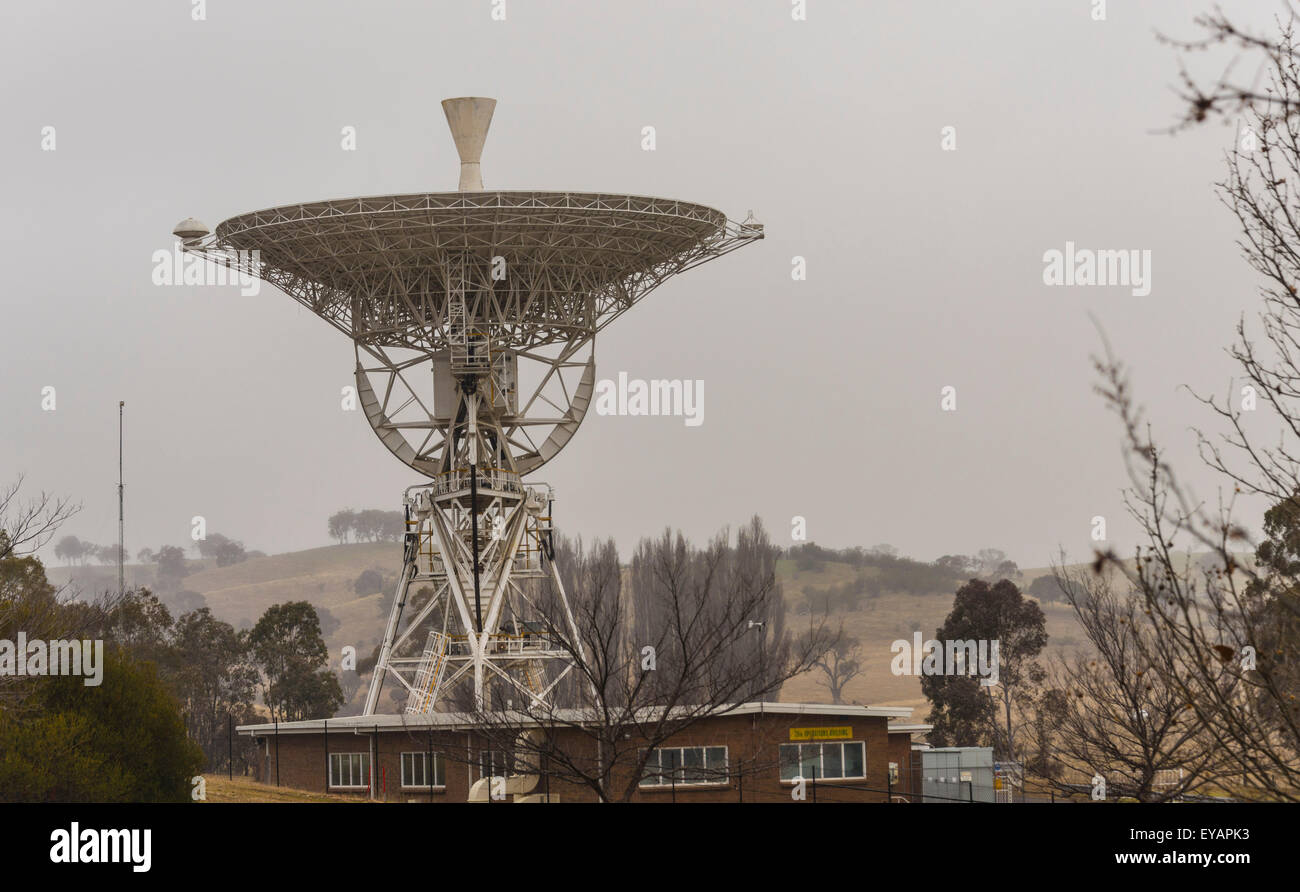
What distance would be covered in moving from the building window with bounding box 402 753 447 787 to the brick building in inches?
1.2

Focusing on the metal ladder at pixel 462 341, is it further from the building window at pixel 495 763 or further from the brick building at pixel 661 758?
the building window at pixel 495 763

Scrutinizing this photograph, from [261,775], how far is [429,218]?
2196 centimetres

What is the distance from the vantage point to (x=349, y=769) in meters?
53.7

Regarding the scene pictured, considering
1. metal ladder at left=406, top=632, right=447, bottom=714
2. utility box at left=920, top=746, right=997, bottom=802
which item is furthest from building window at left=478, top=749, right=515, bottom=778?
utility box at left=920, top=746, right=997, bottom=802

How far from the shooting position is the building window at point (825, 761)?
47.2 metres

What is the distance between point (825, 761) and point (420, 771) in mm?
12597

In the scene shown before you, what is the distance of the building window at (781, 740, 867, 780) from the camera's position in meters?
47.2

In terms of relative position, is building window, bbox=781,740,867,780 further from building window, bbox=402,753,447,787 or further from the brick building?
building window, bbox=402,753,447,787

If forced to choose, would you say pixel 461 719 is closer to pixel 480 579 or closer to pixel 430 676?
pixel 430 676

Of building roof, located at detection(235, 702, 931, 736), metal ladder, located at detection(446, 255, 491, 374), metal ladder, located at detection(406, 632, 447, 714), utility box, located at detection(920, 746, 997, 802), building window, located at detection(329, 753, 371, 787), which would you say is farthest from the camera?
utility box, located at detection(920, 746, 997, 802)

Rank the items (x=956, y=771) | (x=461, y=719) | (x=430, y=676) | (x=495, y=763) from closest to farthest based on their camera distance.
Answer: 1. (x=495, y=763)
2. (x=461, y=719)
3. (x=430, y=676)
4. (x=956, y=771)

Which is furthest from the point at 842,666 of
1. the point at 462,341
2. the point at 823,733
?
the point at 823,733
